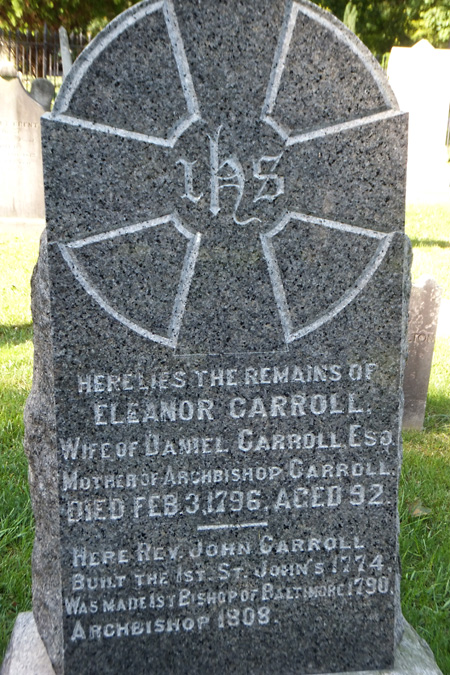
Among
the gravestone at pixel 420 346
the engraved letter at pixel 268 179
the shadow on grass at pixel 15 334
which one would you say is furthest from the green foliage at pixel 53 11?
the engraved letter at pixel 268 179

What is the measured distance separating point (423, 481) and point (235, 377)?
2128mm

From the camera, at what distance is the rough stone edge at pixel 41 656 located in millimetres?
2354

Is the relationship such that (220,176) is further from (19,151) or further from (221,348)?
(19,151)

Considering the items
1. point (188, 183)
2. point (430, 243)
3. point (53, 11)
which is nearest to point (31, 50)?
point (53, 11)

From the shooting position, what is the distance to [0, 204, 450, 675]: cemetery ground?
9.72 feet

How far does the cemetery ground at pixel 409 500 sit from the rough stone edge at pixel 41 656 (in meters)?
0.21

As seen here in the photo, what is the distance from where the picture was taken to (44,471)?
232cm

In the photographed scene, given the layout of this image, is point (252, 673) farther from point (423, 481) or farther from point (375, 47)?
point (375, 47)

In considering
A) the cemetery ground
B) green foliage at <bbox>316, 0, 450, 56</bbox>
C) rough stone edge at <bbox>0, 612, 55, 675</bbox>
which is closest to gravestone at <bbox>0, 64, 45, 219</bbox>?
the cemetery ground

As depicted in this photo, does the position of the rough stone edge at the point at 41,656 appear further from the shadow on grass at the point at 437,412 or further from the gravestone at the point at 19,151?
the gravestone at the point at 19,151

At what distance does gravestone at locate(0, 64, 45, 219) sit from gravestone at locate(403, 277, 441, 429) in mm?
5795

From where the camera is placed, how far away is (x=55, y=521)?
2262 millimetres

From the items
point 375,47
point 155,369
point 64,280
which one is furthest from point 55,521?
point 375,47

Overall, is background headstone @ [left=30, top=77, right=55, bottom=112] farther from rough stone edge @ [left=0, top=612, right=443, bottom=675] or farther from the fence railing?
rough stone edge @ [left=0, top=612, right=443, bottom=675]
